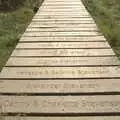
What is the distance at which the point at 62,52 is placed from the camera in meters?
4.54

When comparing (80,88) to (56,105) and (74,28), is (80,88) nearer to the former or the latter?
(56,105)

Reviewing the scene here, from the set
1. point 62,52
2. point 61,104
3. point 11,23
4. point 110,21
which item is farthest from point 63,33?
point 61,104

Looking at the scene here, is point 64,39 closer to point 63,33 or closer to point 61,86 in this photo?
point 63,33

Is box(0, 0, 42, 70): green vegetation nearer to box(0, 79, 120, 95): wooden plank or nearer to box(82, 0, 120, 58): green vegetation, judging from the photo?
box(0, 79, 120, 95): wooden plank

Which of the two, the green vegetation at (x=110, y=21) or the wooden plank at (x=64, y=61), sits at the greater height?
the wooden plank at (x=64, y=61)

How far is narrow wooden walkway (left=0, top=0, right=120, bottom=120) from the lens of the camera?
9.28 feet

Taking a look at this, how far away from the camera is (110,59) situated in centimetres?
412

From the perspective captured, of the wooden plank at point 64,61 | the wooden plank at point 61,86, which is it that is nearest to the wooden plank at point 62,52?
the wooden plank at point 64,61

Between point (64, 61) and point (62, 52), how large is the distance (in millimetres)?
420

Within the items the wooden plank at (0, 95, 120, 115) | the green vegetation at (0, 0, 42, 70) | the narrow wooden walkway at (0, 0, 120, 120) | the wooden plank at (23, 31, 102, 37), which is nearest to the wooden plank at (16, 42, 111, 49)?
the narrow wooden walkway at (0, 0, 120, 120)

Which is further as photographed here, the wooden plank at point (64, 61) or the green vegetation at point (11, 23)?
the green vegetation at point (11, 23)

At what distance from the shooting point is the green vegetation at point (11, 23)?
5495 mm

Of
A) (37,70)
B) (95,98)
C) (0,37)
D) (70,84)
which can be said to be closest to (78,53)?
(37,70)

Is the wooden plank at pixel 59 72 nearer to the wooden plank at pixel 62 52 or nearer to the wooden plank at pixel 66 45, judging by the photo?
the wooden plank at pixel 62 52
